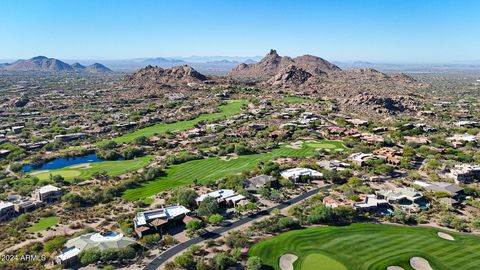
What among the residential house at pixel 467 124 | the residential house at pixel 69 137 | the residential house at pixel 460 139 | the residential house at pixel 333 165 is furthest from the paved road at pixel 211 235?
the residential house at pixel 467 124

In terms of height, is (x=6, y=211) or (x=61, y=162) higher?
(x=6, y=211)

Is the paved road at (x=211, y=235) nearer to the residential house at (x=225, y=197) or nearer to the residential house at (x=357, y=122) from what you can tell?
the residential house at (x=225, y=197)

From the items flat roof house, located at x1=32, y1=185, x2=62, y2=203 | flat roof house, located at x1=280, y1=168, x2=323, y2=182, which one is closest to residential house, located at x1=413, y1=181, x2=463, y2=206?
flat roof house, located at x1=280, y1=168, x2=323, y2=182

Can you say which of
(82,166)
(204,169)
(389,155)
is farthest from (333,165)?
(82,166)

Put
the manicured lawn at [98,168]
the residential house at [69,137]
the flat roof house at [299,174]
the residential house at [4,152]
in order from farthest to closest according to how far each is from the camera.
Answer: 1. the residential house at [69,137]
2. the residential house at [4,152]
3. the manicured lawn at [98,168]
4. the flat roof house at [299,174]

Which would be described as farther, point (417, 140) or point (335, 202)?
point (417, 140)

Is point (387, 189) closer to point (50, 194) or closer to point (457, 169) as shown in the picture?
point (457, 169)

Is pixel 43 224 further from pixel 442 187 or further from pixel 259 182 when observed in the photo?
pixel 442 187

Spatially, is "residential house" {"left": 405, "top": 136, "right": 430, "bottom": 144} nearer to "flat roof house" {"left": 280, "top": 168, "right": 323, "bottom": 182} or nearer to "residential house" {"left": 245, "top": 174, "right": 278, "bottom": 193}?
"flat roof house" {"left": 280, "top": 168, "right": 323, "bottom": 182}
